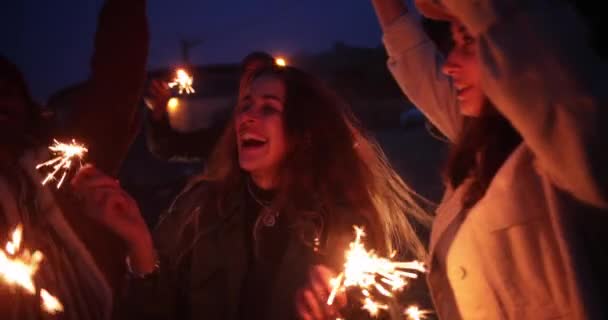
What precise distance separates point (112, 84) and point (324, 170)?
126 centimetres

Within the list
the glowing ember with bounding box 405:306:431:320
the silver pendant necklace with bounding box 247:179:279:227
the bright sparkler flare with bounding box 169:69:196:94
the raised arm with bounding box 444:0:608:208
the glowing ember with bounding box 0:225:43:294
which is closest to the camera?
the raised arm with bounding box 444:0:608:208

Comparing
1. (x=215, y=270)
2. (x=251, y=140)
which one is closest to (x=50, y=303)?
(x=215, y=270)

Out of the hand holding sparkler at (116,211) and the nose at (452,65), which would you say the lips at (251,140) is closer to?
the hand holding sparkler at (116,211)

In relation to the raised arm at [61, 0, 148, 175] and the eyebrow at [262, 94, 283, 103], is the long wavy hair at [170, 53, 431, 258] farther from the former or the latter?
the raised arm at [61, 0, 148, 175]

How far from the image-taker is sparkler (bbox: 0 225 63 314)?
1817 millimetres

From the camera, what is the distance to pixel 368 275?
A: 2.13 meters

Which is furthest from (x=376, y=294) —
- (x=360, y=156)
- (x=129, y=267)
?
(x=129, y=267)

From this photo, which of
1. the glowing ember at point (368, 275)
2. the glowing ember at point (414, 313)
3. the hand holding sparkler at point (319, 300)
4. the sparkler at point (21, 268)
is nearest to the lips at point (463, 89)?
the glowing ember at point (368, 275)

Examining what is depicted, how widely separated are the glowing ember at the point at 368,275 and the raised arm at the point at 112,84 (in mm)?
1361

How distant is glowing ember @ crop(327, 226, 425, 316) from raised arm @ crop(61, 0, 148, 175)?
1361 mm

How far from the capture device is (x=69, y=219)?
231cm

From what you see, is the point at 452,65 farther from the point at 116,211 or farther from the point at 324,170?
the point at 116,211

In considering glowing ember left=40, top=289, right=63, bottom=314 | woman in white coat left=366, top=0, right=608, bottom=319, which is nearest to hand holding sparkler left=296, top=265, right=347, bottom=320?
woman in white coat left=366, top=0, right=608, bottom=319

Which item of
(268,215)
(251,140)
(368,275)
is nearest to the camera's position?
(368,275)
